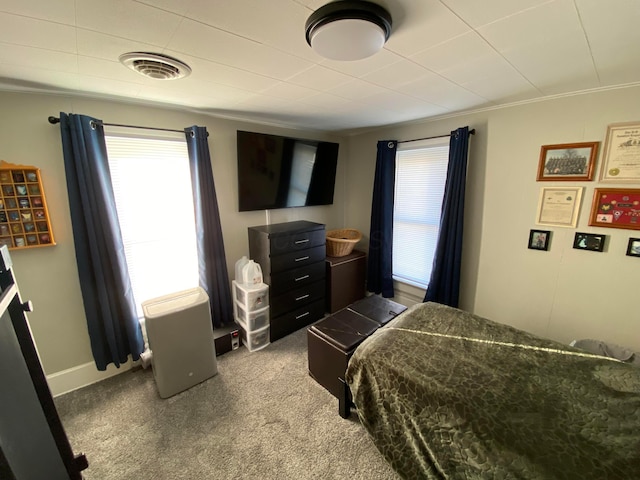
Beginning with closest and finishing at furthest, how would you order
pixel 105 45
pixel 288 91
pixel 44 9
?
pixel 44 9, pixel 105 45, pixel 288 91

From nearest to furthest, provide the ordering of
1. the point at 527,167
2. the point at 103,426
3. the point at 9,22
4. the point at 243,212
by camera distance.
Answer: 1. the point at 9,22
2. the point at 103,426
3. the point at 527,167
4. the point at 243,212

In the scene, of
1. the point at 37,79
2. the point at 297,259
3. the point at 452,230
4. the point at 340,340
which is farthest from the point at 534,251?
the point at 37,79

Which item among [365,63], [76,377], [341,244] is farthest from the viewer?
[341,244]

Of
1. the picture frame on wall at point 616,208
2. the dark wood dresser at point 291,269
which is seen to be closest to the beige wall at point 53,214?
the dark wood dresser at point 291,269

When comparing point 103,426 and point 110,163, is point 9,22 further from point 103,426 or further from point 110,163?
point 103,426

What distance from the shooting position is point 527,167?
6.89ft

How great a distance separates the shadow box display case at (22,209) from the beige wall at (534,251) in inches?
131

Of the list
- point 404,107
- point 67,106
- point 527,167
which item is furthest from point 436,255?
point 67,106

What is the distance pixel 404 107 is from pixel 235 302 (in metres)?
2.47

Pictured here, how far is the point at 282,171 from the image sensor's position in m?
2.86

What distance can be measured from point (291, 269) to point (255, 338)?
765 millimetres

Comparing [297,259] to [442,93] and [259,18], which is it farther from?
[259,18]

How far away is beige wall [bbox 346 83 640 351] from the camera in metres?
1.78

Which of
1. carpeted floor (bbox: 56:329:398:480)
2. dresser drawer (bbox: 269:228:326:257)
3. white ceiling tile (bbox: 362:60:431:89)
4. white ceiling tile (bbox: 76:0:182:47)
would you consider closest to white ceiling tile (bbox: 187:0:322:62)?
white ceiling tile (bbox: 76:0:182:47)
